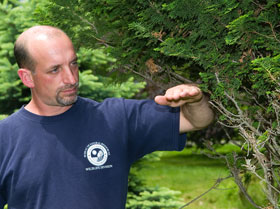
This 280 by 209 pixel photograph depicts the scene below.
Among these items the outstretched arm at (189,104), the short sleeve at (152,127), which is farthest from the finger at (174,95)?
the short sleeve at (152,127)

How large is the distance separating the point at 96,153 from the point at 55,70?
676 millimetres

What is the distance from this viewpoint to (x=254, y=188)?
8875 millimetres

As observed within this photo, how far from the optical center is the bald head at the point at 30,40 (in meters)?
2.91

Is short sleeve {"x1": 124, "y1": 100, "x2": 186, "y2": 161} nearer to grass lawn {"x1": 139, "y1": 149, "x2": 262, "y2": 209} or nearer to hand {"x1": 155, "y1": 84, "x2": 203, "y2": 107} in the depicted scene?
hand {"x1": 155, "y1": 84, "x2": 203, "y2": 107}

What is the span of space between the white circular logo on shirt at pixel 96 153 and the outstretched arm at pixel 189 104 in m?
0.60

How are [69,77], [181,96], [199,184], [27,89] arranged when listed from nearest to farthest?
[181,96] < [69,77] < [27,89] < [199,184]

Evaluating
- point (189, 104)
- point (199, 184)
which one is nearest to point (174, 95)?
point (189, 104)

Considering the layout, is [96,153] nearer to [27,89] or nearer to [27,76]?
[27,76]

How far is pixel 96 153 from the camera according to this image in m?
2.82

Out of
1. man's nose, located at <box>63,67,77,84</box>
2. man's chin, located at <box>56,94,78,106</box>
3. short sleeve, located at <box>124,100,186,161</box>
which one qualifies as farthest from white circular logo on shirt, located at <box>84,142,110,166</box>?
man's nose, located at <box>63,67,77,84</box>

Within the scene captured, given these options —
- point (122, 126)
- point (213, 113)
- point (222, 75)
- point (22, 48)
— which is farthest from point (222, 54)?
point (22, 48)

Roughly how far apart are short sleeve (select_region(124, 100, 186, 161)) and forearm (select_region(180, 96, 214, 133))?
0.19ft

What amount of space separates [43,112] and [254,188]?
7087 mm

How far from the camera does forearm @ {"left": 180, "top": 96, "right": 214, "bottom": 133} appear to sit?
104 inches
